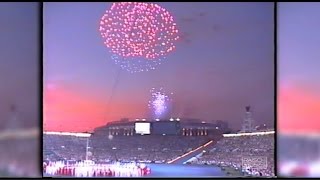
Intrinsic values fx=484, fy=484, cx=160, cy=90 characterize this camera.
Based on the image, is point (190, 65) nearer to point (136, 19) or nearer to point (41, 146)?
point (136, 19)

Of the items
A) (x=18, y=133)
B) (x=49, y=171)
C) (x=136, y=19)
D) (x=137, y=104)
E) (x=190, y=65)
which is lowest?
(x=49, y=171)

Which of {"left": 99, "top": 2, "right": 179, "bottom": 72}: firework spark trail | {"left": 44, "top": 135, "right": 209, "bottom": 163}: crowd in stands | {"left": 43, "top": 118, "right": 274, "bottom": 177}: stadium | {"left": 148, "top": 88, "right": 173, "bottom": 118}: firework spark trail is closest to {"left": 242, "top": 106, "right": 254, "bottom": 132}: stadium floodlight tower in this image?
{"left": 43, "top": 118, "right": 274, "bottom": 177}: stadium

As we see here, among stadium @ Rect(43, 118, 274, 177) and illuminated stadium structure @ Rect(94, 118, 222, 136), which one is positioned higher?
illuminated stadium structure @ Rect(94, 118, 222, 136)

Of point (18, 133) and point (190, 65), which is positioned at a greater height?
point (190, 65)

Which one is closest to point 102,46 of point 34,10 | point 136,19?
point 136,19

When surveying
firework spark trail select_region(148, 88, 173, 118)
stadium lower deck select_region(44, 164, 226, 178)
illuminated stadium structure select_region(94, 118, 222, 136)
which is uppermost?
firework spark trail select_region(148, 88, 173, 118)

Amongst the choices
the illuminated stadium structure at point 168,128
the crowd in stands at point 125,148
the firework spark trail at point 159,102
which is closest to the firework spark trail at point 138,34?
the firework spark trail at point 159,102

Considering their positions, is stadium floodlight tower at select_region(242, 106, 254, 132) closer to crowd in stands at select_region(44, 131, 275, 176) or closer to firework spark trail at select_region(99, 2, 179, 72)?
crowd in stands at select_region(44, 131, 275, 176)
